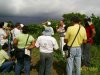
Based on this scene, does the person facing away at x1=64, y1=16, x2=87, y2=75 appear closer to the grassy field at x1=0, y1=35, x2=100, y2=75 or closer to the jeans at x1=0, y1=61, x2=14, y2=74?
the grassy field at x1=0, y1=35, x2=100, y2=75

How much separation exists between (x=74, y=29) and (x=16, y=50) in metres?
2.11

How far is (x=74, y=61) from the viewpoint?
12305 millimetres

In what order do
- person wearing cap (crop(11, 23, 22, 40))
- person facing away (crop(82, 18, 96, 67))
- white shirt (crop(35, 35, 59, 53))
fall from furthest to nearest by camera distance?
person wearing cap (crop(11, 23, 22, 40))
person facing away (crop(82, 18, 96, 67))
white shirt (crop(35, 35, 59, 53))

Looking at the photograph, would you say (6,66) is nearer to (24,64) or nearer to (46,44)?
(24,64)

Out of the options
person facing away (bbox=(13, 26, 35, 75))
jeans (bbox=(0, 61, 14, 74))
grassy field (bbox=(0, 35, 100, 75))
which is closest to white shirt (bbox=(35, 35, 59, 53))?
person facing away (bbox=(13, 26, 35, 75))

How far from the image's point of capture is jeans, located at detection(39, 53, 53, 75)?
12547 millimetres

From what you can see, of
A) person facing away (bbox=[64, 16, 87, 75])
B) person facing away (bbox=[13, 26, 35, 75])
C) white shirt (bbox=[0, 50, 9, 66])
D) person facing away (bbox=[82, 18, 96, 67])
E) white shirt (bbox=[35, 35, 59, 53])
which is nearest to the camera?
person facing away (bbox=[64, 16, 87, 75])

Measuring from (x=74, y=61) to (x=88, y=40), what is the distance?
194 cm

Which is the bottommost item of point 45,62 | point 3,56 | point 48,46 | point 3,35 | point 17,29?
point 45,62

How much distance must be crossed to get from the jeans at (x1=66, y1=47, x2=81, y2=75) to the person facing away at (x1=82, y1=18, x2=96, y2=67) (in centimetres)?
196

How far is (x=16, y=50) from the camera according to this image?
507 inches

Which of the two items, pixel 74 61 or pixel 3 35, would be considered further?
pixel 3 35

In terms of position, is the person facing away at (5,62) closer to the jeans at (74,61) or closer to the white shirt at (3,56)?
the white shirt at (3,56)

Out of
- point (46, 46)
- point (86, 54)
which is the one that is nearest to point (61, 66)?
point (86, 54)
